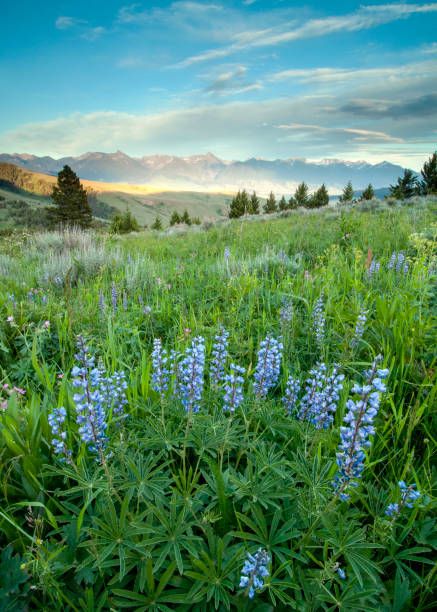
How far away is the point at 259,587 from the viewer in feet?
3.77

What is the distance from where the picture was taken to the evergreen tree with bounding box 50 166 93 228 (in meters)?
54.2

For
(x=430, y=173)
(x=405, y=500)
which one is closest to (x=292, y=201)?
(x=430, y=173)

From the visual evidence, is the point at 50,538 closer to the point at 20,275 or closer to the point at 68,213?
the point at 20,275

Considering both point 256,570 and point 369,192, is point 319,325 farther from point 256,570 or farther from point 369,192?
point 369,192

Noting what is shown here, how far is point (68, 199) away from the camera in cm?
5488

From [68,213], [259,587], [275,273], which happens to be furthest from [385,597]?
[68,213]

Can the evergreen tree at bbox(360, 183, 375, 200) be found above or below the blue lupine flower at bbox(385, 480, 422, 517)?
above

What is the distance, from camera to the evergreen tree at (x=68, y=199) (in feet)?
178

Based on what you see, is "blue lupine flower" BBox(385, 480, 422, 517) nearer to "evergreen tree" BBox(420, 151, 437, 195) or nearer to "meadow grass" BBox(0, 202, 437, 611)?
"meadow grass" BBox(0, 202, 437, 611)

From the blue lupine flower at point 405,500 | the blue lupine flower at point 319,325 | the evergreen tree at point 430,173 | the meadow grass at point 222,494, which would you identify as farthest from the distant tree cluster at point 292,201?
the blue lupine flower at point 405,500

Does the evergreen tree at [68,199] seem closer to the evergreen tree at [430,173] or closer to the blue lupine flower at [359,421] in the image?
the evergreen tree at [430,173]

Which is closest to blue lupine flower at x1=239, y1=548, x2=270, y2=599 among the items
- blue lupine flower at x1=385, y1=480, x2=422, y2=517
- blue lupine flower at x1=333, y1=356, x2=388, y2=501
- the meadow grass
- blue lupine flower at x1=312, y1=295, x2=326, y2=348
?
the meadow grass

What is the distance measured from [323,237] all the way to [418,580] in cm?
688

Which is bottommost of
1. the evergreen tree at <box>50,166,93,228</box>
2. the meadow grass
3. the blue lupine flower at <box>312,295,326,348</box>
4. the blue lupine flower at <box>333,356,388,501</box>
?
the meadow grass
